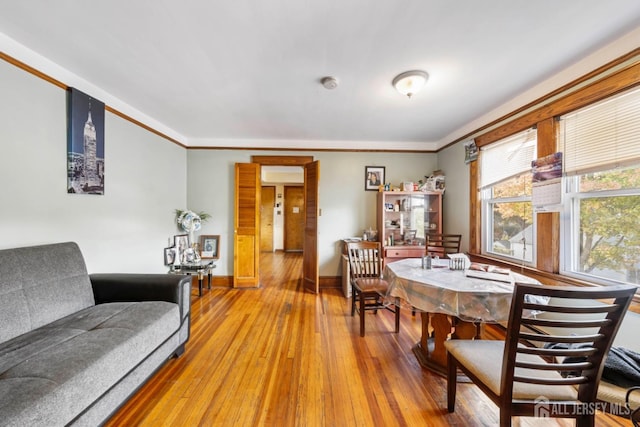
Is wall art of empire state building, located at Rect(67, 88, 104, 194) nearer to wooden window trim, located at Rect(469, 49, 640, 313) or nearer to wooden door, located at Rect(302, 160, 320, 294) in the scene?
wooden door, located at Rect(302, 160, 320, 294)

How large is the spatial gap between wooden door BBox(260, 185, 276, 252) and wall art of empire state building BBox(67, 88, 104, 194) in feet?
17.8

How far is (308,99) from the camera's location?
2.58 meters

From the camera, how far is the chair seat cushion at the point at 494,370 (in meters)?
1.13

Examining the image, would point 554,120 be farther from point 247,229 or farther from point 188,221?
point 188,221

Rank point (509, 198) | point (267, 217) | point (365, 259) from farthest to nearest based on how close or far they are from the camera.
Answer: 1. point (267, 217)
2. point (365, 259)
3. point (509, 198)

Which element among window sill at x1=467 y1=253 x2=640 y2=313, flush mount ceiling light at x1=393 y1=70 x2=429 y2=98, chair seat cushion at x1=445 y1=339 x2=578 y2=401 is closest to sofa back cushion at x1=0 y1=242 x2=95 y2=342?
chair seat cushion at x1=445 y1=339 x2=578 y2=401

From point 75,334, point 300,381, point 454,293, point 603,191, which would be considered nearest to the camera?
point 75,334

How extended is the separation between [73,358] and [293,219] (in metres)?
6.75

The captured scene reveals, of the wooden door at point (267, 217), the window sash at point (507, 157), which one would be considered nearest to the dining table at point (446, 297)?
the window sash at point (507, 157)

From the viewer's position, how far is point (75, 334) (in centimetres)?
146

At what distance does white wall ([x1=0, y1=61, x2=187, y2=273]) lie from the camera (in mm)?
1743

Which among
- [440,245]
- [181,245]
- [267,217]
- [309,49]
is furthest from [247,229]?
[267,217]

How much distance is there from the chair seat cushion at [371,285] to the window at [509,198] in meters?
1.57

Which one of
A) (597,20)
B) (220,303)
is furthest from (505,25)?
(220,303)
